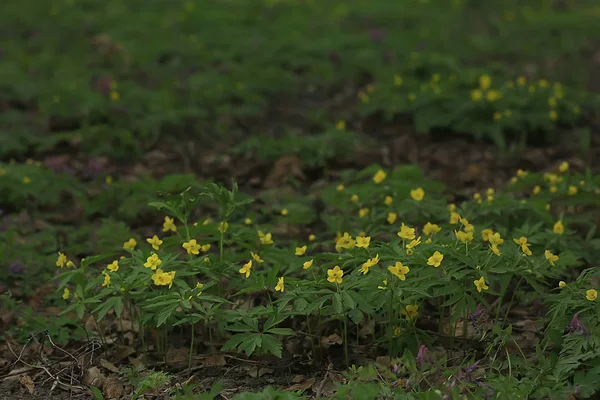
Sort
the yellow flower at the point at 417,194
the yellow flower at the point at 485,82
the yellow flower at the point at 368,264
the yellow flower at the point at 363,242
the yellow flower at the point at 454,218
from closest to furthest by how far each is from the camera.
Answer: the yellow flower at the point at 368,264 < the yellow flower at the point at 363,242 < the yellow flower at the point at 454,218 < the yellow flower at the point at 417,194 < the yellow flower at the point at 485,82

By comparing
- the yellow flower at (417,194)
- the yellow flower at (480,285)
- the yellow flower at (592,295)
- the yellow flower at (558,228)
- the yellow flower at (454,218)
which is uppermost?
the yellow flower at (480,285)

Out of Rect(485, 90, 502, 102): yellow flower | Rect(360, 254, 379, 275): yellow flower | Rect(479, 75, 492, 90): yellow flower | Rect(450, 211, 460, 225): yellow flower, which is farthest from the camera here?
Rect(479, 75, 492, 90): yellow flower

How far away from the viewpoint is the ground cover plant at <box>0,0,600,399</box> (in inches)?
117

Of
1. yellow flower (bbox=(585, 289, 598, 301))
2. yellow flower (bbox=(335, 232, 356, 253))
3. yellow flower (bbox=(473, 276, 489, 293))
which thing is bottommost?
yellow flower (bbox=(335, 232, 356, 253))

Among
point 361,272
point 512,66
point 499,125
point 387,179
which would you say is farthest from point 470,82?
point 361,272

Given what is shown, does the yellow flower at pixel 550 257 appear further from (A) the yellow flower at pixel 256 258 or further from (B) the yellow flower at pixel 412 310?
(A) the yellow flower at pixel 256 258

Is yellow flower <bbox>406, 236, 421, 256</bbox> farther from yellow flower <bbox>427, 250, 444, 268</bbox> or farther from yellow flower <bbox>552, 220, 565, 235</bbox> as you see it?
yellow flower <bbox>552, 220, 565, 235</bbox>

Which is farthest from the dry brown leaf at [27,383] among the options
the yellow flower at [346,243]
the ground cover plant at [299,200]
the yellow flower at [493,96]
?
the yellow flower at [493,96]

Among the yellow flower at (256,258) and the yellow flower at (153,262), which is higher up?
the yellow flower at (153,262)

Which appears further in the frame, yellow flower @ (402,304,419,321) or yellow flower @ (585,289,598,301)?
yellow flower @ (402,304,419,321)

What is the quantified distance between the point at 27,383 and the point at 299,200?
2.01 meters

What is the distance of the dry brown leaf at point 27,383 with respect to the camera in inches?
122

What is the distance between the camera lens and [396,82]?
234 inches

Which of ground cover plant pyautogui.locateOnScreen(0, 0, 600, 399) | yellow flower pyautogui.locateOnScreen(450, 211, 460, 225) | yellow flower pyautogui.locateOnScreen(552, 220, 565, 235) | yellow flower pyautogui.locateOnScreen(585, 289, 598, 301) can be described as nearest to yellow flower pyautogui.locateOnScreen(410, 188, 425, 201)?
ground cover plant pyautogui.locateOnScreen(0, 0, 600, 399)
